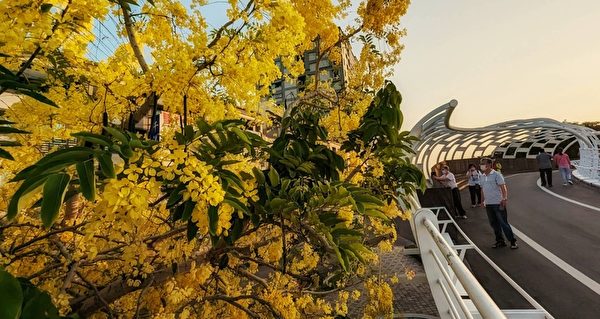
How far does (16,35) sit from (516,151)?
104ft

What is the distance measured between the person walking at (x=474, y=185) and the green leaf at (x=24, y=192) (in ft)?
38.5

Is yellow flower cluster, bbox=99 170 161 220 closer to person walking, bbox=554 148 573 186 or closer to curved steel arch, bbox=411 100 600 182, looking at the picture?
curved steel arch, bbox=411 100 600 182

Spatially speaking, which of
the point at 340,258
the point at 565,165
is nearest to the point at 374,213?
the point at 340,258

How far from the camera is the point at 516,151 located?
26.3 metres

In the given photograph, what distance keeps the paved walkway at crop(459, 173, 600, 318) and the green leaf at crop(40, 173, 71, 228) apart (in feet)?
16.6

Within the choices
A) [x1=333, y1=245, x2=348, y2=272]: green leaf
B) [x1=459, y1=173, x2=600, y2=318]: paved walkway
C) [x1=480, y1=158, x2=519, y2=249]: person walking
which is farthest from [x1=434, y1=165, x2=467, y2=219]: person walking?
[x1=333, y1=245, x2=348, y2=272]: green leaf

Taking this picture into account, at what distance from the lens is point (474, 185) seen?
434 inches

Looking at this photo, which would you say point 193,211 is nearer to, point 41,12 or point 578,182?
point 41,12

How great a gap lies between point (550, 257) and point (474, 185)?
229 inches

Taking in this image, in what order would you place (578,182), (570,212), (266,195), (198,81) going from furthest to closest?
(578,182)
(570,212)
(198,81)
(266,195)

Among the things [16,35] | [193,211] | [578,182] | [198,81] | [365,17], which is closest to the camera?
[16,35]

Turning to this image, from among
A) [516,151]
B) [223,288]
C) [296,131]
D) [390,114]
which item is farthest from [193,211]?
[516,151]

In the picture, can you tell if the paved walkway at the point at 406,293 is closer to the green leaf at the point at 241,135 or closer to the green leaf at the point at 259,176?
the green leaf at the point at 259,176

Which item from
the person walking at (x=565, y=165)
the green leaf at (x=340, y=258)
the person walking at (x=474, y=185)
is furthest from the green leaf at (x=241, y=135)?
the person walking at (x=565, y=165)
